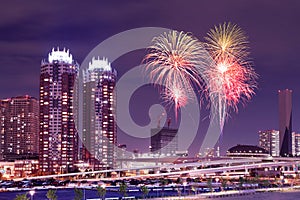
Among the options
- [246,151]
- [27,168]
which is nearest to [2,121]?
[27,168]

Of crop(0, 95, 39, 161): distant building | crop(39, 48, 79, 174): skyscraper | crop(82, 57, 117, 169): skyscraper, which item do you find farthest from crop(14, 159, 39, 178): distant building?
crop(0, 95, 39, 161): distant building

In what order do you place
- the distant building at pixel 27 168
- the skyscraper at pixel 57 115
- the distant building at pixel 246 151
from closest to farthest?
the skyscraper at pixel 57 115
the distant building at pixel 27 168
the distant building at pixel 246 151

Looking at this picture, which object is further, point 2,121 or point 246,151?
point 2,121

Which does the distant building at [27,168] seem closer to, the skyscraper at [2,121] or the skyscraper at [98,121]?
the skyscraper at [98,121]

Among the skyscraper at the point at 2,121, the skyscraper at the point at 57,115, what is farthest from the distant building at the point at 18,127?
the skyscraper at the point at 57,115

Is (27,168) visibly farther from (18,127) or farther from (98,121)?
(18,127)

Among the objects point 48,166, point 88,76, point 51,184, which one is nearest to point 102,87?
point 88,76
